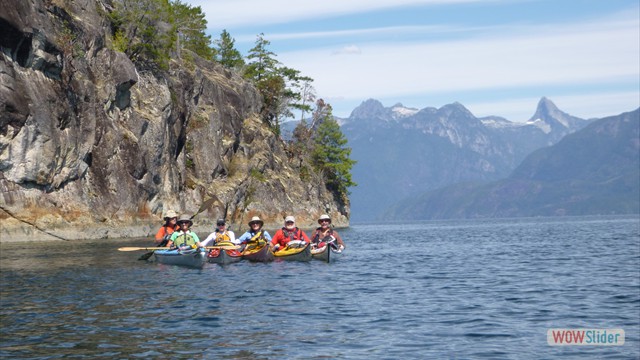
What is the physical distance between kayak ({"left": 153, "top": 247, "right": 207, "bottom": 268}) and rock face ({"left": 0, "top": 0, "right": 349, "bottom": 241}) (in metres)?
19.0

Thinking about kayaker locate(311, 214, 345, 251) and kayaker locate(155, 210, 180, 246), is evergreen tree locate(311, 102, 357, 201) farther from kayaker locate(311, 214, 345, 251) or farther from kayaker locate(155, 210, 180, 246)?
kayaker locate(155, 210, 180, 246)

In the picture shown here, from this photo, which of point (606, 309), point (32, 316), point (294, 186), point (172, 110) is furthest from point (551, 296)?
point (294, 186)

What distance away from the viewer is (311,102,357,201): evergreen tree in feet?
372

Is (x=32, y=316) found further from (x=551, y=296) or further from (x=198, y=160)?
(x=198, y=160)

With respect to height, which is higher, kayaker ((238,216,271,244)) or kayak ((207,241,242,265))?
kayaker ((238,216,271,244))

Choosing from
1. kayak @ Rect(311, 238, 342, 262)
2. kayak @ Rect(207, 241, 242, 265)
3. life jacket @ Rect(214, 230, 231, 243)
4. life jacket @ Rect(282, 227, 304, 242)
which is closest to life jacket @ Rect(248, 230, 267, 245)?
kayak @ Rect(207, 241, 242, 265)

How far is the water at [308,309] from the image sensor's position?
15.1 meters

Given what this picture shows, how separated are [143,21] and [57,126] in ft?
59.7

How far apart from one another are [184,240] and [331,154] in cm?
8176

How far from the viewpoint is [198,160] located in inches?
3002

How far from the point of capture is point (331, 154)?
115562 mm

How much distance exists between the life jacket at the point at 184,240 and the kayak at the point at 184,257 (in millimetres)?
683

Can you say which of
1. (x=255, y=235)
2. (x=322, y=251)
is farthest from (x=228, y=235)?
(x=322, y=251)

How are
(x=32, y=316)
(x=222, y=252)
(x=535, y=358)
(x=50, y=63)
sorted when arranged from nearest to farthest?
(x=535, y=358)
(x=32, y=316)
(x=222, y=252)
(x=50, y=63)
